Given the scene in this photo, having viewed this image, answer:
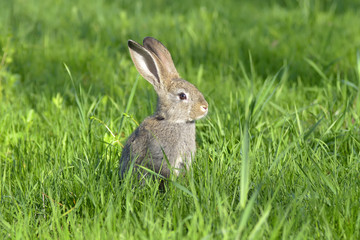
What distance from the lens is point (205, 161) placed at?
344 cm

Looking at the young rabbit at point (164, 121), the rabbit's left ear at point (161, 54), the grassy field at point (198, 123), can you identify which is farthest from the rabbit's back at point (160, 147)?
the rabbit's left ear at point (161, 54)

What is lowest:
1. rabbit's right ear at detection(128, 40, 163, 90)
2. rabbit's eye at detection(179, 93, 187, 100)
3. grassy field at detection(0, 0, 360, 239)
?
grassy field at detection(0, 0, 360, 239)

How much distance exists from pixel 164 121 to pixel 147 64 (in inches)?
19.5

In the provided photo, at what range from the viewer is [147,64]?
13.1ft

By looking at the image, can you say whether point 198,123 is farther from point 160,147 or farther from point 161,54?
point 160,147

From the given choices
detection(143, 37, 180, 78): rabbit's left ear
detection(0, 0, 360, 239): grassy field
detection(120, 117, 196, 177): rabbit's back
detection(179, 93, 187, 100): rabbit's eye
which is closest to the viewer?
detection(0, 0, 360, 239): grassy field

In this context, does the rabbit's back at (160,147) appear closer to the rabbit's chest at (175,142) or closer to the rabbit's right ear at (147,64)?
the rabbit's chest at (175,142)

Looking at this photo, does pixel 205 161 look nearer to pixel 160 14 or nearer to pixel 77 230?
pixel 77 230

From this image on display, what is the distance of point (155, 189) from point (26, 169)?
110 cm

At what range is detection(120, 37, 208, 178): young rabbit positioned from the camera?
3.58 m

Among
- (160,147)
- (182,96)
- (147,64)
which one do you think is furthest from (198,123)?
(160,147)

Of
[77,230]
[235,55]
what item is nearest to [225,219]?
[77,230]

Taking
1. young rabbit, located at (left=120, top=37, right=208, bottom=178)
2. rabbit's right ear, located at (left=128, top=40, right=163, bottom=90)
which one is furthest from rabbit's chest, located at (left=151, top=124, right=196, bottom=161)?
rabbit's right ear, located at (left=128, top=40, right=163, bottom=90)

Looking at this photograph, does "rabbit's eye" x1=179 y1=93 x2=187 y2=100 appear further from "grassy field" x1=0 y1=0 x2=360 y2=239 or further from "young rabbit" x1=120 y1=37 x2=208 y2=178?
"grassy field" x1=0 y1=0 x2=360 y2=239
